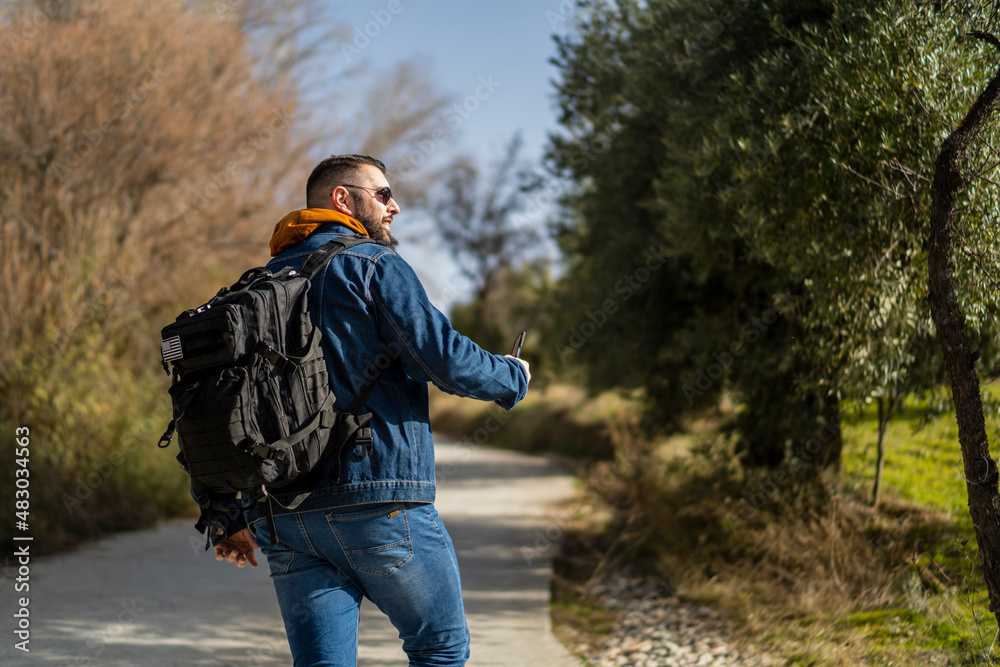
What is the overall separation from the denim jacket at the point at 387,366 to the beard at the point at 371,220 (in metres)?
0.26

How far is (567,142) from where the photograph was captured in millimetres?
8289

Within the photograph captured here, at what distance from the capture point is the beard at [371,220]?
8.73 ft

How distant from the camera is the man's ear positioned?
2.62 m

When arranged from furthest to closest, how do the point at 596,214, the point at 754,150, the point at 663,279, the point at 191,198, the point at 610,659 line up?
1. the point at 191,198
2. the point at 596,214
3. the point at 663,279
4. the point at 610,659
5. the point at 754,150

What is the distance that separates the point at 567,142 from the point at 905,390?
4.27m

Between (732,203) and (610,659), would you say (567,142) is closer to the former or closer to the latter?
(732,203)

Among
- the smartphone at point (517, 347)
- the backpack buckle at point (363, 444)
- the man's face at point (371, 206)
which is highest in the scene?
the man's face at point (371, 206)

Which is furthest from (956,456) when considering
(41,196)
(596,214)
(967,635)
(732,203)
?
(41,196)

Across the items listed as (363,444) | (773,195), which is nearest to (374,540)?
(363,444)

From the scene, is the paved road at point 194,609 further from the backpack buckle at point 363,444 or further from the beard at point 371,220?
the beard at point 371,220

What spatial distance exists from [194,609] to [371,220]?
4.08m

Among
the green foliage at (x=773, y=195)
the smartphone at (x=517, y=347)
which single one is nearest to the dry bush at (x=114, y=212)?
the green foliage at (x=773, y=195)

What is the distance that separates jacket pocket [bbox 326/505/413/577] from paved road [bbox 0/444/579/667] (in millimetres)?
2659

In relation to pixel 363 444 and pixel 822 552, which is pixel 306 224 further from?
pixel 822 552
